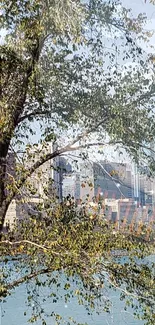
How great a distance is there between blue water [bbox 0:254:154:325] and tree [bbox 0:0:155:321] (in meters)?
0.13

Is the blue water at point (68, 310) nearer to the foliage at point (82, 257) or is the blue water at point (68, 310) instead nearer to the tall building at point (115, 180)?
the foliage at point (82, 257)

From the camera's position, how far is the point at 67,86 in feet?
7.22

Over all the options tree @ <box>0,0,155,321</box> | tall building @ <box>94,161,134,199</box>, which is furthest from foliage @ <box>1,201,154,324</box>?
tall building @ <box>94,161,134,199</box>

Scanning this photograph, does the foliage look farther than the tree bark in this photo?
No

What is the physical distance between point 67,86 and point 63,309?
0.94 m

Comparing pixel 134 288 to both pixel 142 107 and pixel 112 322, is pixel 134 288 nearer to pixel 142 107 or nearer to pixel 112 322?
pixel 112 322

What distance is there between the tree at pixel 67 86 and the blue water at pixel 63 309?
13cm

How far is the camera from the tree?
2105mm

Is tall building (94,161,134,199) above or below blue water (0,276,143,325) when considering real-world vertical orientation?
above

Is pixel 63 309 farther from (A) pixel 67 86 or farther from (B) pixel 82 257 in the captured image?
(A) pixel 67 86

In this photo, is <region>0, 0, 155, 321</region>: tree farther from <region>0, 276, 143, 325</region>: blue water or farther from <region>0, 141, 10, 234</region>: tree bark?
<region>0, 276, 143, 325</region>: blue water

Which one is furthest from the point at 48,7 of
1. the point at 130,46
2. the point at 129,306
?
the point at 129,306

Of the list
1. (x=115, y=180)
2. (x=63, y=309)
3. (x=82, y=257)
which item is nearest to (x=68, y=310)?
(x=63, y=309)

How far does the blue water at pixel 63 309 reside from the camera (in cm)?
205
